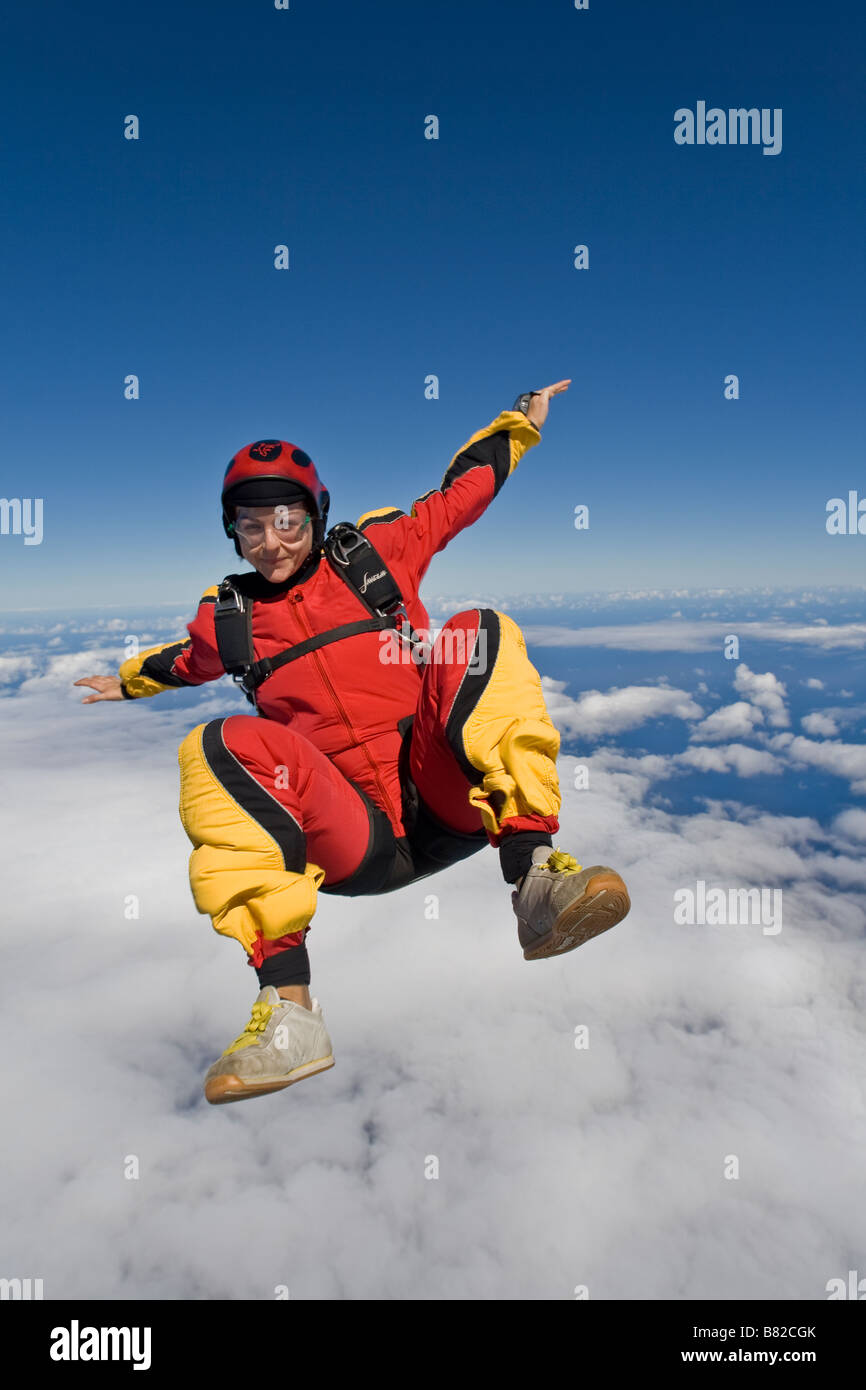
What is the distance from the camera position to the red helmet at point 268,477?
241 cm

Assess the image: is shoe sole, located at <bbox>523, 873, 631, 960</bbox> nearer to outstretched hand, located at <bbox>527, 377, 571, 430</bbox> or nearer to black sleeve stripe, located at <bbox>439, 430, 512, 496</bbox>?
black sleeve stripe, located at <bbox>439, 430, 512, 496</bbox>

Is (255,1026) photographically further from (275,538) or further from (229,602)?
(275,538)

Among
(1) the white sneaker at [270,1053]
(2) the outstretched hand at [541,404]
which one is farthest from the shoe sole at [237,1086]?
(2) the outstretched hand at [541,404]

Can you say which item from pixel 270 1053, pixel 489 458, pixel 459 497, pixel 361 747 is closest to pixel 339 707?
pixel 361 747

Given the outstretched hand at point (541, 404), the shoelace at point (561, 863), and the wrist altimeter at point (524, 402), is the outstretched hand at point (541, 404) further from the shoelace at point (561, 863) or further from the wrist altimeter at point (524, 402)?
the shoelace at point (561, 863)

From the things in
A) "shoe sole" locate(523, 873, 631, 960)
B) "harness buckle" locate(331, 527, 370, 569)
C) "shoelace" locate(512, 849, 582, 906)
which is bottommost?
"shoe sole" locate(523, 873, 631, 960)

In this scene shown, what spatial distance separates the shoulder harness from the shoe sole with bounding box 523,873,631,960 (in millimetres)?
1280

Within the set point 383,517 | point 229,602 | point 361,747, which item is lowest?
point 361,747

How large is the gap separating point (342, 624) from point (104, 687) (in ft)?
4.32

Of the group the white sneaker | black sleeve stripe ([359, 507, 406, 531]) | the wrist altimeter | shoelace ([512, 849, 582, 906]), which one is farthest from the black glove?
the white sneaker

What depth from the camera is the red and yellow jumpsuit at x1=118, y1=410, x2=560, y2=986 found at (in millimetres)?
1973

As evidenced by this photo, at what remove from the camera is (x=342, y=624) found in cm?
250

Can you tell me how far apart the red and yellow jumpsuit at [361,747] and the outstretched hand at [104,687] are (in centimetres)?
7

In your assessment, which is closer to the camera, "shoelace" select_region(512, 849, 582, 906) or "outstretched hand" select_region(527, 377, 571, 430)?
"shoelace" select_region(512, 849, 582, 906)
